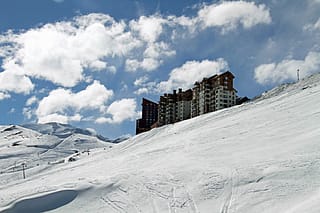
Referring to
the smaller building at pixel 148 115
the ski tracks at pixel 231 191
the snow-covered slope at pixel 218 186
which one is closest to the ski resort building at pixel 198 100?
the smaller building at pixel 148 115

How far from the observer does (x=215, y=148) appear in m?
21.6

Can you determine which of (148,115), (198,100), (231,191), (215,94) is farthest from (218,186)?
(148,115)

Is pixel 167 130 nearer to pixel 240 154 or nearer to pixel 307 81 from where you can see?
pixel 307 81

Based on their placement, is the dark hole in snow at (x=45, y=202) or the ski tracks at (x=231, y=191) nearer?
the ski tracks at (x=231, y=191)

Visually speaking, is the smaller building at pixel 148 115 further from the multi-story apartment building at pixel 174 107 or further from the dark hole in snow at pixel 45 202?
the dark hole in snow at pixel 45 202

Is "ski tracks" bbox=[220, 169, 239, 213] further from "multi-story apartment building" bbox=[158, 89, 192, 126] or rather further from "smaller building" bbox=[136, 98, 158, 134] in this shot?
"smaller building" bbox=[136, 98, 158, 134]

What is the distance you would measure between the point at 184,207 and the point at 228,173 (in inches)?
120

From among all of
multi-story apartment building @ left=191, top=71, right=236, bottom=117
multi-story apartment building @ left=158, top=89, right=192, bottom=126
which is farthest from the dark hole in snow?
multi-story apartment building @ left=158, top=89, right=192, bottom=126

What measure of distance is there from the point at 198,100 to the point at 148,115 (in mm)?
27579

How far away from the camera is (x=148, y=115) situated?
11256 cm

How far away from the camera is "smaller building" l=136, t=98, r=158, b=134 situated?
109562mm

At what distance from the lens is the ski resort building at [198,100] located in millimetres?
82188

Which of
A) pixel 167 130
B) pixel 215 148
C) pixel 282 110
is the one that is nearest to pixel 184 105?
pixel 167 130

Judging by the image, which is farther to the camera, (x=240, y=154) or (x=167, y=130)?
(x=167, y=130)
